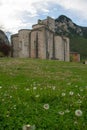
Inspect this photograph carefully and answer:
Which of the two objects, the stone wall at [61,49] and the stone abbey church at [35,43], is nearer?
the stone abbey church at [35,43]

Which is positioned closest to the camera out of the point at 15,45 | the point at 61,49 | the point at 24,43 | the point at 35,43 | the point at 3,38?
the point at 35,43

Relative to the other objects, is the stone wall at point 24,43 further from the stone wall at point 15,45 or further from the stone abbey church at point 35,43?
the stone wall at point 15,45

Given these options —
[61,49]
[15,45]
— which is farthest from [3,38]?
[61,49]

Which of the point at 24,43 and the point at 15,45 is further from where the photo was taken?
the point at 15,45

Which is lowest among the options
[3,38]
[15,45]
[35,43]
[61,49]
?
[61,49]

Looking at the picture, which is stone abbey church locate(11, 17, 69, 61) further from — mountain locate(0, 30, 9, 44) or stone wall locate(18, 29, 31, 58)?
mountain locate(0, 30, 9, 44)

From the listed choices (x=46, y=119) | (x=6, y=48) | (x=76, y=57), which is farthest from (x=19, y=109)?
(x=76, y=57)

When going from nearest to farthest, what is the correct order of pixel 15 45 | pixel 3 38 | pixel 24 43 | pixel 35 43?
pixel 35 43 < pixel 24 43 < pixel 15 45 < pixel 3 38

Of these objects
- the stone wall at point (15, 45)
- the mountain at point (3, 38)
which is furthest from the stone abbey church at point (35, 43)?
the mountain at point (3, 38)

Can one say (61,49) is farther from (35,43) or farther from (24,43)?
(24,43)

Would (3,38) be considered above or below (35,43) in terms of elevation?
above

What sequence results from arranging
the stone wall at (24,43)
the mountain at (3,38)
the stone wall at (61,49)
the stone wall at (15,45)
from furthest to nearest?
1. the mountain at (3,38)
2. the stone wall at (61,49)
3. the stone wall at (15,45)
4. the stone wall at (24,43)

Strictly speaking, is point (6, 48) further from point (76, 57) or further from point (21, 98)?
point (21, 98)

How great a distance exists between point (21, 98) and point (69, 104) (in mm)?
1578
